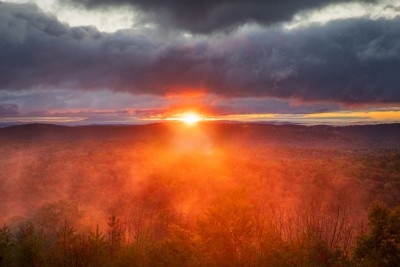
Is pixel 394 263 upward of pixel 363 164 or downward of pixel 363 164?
upward

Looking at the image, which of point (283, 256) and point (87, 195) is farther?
point (87, 195)

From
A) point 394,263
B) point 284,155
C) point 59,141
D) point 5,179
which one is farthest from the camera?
point 59,141

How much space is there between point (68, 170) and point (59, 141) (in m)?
→ 74.1

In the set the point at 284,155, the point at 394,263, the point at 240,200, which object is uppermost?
the point at 240,200

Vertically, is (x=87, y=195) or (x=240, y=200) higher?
(x=240, y=200)

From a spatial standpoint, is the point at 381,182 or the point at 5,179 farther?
the point at 5,179

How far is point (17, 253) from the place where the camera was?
45.9 feet

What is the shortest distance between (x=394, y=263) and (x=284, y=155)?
11230 cm

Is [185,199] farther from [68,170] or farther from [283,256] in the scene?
[283,256]

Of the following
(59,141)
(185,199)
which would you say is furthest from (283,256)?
(59,141)

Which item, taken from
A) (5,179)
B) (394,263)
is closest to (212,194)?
(5,179)

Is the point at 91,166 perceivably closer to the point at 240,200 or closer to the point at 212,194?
the point at 212,194

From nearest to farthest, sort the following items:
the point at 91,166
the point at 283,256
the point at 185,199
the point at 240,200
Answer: the point at 283,256
the point at 240,200
the point at 185,199
the point at 91,166

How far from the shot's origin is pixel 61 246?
1382cm
